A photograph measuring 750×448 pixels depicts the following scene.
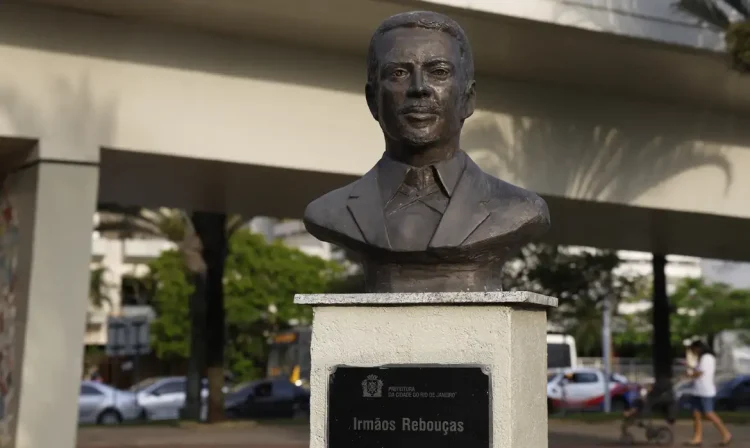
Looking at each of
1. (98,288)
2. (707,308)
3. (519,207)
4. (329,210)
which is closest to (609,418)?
(519,207)

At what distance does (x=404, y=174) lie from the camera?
212 inches

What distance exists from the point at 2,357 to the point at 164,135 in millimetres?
3046

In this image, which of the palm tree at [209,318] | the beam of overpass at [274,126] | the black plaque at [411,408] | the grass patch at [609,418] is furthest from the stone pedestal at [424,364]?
the grass patch at [609,418]

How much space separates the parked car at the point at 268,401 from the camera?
97.5 ft

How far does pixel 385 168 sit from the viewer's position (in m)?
5.46

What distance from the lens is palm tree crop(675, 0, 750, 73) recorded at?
11.9 meters

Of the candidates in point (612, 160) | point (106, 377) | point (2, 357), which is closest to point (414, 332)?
point (2, 357)

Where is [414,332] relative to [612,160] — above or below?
below

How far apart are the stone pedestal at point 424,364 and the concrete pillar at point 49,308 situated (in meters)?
6.57

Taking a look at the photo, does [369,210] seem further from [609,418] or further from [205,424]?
[609,418]

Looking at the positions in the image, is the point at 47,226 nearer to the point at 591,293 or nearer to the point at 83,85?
the point at 83,85

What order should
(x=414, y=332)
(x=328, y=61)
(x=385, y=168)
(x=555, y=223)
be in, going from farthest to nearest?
(x=555, y=223) → (x=328, y=61) → (x=385, y=168) → (x=414, y=332)

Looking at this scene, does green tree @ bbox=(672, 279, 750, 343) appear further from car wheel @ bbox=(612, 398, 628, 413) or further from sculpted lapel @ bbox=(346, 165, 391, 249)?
sculpted lapel @ bbox=(346, 165, 391, 249)

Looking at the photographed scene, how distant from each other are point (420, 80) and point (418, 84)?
26 millimetres
